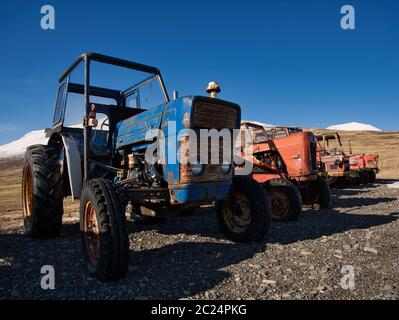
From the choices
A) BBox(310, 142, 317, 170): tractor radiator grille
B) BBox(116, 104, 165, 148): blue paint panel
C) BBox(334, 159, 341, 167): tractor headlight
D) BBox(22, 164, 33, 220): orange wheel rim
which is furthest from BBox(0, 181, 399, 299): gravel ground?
BBox(334, 159, 341, 167): tractor headlight

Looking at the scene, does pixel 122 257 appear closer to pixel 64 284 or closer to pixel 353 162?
pixel 64 284

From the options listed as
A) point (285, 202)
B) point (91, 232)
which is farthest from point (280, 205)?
point (91, 232)

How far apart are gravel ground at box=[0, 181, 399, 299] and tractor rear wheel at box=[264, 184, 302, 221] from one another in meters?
0.66

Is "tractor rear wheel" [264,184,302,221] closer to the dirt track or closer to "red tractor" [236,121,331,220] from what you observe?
"red tractor" [236,121,331,220]

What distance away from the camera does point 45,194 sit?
15.3 ft

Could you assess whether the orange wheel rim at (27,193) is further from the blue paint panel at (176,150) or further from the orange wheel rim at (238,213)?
the orange wheel rim at (238,213)

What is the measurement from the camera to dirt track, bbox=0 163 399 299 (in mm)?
2998

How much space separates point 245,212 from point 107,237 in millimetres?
2181

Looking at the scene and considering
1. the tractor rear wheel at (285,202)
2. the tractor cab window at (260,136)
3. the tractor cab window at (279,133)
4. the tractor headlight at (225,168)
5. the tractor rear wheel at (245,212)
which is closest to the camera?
the tractor headlight at (225,168)

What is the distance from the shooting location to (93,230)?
3.66m

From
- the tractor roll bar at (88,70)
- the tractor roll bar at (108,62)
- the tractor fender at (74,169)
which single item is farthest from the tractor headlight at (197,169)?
the tractor roll bar at (108,62)

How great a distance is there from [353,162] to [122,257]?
1663 centimetres

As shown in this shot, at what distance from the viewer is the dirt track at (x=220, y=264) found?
9.84 ft
